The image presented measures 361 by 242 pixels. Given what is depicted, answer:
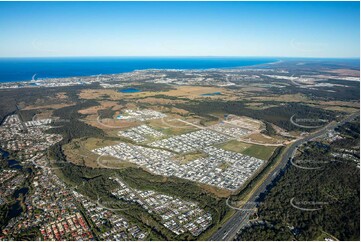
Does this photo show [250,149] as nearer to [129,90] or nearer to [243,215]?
[243,215]

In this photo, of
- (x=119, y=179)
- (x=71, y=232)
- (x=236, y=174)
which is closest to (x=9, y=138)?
(x=119, y=179)

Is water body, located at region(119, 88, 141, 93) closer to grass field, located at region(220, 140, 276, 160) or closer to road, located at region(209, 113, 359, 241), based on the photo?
grass field, located at region(220, 140, 276, 160)

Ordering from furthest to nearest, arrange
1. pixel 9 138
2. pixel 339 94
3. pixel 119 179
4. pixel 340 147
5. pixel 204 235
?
pixel 339 94
pixel 9 138
pixel 340 147
pixel 119 179
pixel 204 235

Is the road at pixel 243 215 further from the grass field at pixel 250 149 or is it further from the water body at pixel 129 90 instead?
the water body at pixel 129 90

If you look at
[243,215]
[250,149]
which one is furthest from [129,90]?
[243,215]

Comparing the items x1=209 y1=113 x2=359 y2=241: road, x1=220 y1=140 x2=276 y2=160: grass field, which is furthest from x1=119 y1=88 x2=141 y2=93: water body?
x1=209 y1=113 x2=359 y2=241: road

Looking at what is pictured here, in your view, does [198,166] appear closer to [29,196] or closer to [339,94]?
[29,196]

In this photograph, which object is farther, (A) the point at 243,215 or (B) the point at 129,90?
(B) the point at 129,90

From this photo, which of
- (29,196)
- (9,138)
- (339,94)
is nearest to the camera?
(29,196)
